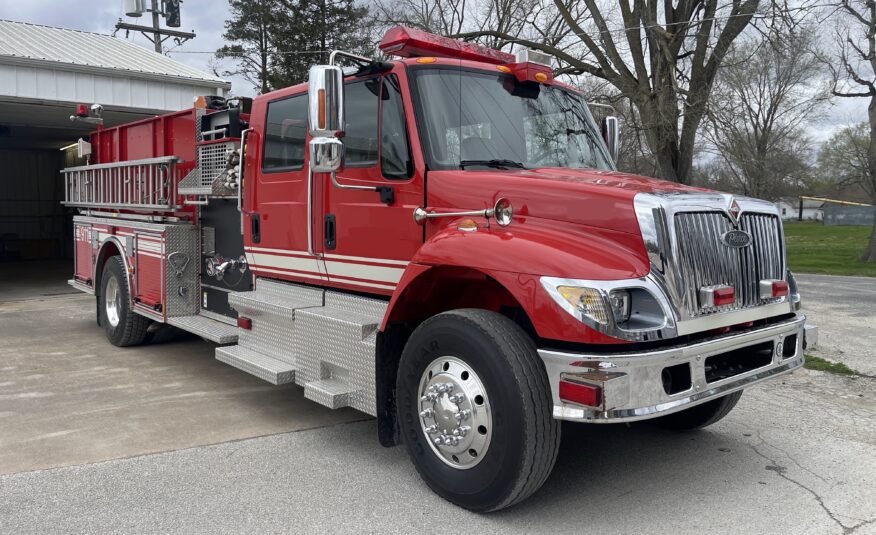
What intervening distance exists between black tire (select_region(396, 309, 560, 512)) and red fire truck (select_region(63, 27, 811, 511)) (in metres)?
0.01

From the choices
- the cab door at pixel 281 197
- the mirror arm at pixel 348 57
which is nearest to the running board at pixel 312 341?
the cab door at pixel 281 197

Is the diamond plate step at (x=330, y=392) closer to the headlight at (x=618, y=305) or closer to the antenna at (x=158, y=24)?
the headlight at (x=618, y=305)

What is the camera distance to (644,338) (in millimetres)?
3279

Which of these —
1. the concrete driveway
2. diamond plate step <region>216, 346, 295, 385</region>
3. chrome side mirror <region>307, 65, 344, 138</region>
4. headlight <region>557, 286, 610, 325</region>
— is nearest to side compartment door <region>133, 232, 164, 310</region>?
the concrete driveway

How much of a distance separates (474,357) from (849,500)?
2.19m

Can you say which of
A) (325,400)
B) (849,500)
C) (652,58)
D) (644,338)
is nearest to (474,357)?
(644,338)

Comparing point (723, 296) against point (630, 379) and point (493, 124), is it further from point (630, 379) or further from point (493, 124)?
point (493, 124)

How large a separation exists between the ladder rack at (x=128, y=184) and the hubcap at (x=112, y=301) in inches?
33.8

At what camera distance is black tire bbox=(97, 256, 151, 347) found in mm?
7680

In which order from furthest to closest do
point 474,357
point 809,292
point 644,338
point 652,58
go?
point 652,58 → point 809,292 → point 474,357 → point 644,338

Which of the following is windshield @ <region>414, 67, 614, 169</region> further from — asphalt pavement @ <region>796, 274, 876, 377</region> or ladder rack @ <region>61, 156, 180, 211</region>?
asphalt pavement @ <region>796, 274, 876, 377</region>

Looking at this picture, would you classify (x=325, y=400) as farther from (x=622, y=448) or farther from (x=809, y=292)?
(x=809, y=292)

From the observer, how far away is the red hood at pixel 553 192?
358 centimetres

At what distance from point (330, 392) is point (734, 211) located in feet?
8.17
